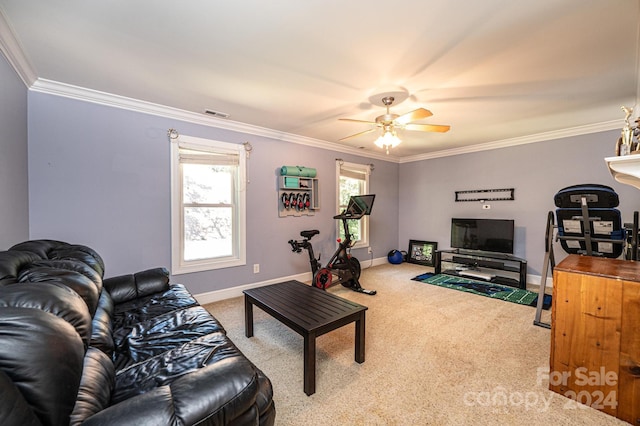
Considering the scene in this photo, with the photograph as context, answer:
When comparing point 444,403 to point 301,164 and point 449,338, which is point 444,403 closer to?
point 449,338

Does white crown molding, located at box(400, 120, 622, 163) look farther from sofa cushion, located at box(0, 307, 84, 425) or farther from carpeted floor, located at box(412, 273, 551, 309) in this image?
sofa cushion, located at box(0, 307, 84, 425)

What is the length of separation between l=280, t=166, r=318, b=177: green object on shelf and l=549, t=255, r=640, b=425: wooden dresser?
3.22m

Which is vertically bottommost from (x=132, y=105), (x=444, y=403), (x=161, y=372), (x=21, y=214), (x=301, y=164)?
(x=444, y=403)

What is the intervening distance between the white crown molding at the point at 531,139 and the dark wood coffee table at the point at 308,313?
4157mm

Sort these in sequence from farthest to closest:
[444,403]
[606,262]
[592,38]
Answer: [606,262]
[592,38]
[444,403]

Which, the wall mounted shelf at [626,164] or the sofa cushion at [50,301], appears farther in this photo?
the wall mounted shelf at [626,164]

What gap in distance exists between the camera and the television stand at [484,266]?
4.18 metres

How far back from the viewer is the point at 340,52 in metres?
2.05

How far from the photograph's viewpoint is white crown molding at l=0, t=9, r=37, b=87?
5.77 feet

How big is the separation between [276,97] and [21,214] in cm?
251

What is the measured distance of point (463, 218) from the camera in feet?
16.4

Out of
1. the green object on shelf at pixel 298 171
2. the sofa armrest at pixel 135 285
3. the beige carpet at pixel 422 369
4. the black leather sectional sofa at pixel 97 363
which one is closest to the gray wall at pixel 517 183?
the beige carpet at pixel 422 369

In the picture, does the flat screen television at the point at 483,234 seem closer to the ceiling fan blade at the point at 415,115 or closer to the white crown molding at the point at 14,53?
the ceiling fan blade at the point at 415,115

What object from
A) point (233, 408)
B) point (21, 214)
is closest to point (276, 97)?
point (21, 214)
